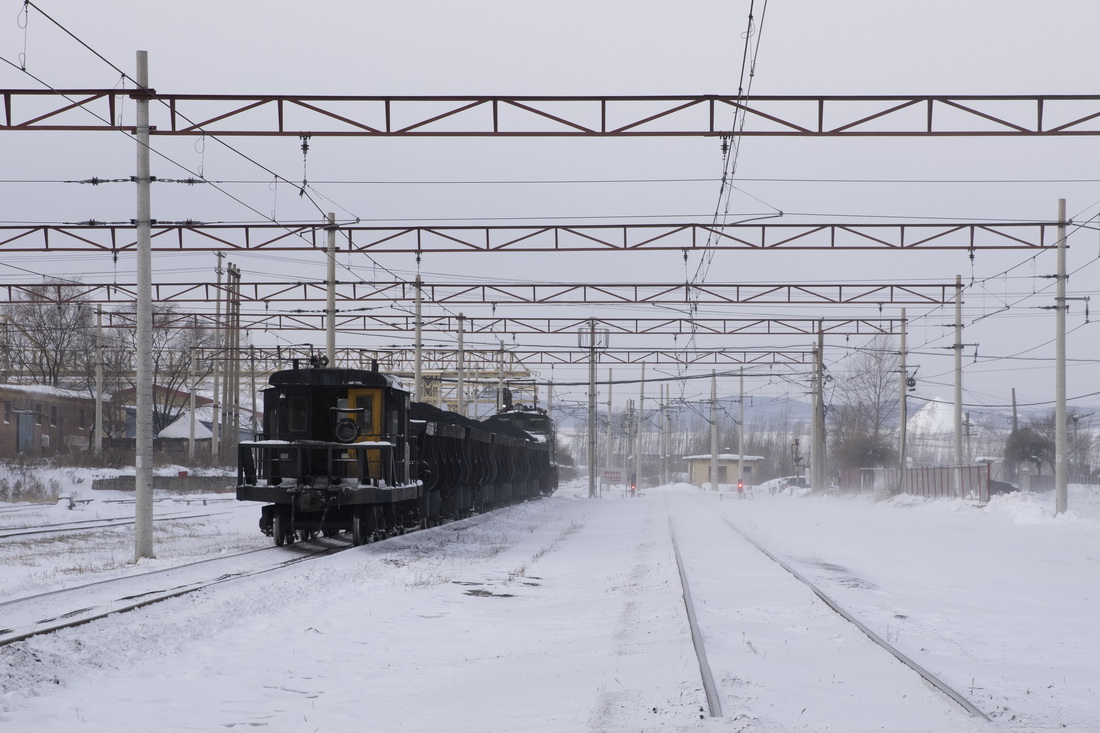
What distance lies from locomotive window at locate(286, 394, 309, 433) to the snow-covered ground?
96.8 inches

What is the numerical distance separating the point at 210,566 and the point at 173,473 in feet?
121

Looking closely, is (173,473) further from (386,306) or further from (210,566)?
(210,566)

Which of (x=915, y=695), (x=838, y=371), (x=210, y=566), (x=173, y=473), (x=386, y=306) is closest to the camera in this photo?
(x=915, y=695)

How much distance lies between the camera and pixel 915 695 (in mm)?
7559

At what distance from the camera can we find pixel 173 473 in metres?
50.1

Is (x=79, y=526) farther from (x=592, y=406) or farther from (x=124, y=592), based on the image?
(x=592, y=406)

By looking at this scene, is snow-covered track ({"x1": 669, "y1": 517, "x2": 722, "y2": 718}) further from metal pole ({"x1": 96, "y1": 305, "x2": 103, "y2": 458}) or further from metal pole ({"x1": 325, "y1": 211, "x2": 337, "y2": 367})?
metal pole ({"x1": 96, "y1": 305, "x2": 103, "y2": 458})

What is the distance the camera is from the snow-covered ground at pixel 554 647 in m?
7.00

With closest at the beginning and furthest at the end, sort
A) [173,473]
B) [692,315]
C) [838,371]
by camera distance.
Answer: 1. [692,315]
2. [173,473]
3. [838,371]

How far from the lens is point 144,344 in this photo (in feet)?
54.6

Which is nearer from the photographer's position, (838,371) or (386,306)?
(386,306)

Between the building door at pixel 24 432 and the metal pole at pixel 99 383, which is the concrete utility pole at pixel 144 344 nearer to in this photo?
the metal pole at pixel 99 383

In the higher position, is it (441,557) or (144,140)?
(144,140)

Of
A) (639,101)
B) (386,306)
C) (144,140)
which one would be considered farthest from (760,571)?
(386,306)
